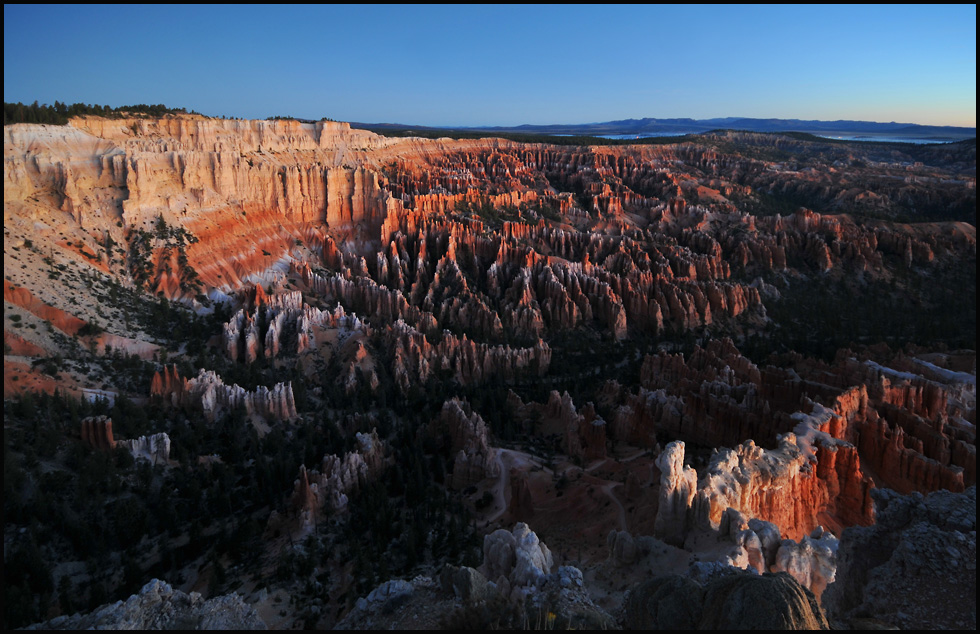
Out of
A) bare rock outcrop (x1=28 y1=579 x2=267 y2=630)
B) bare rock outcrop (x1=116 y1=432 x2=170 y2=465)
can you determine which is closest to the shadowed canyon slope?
bare rock outcrop (x1=116 y1=432 x2=170 y2=465)

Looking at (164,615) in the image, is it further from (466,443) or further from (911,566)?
(466,443)

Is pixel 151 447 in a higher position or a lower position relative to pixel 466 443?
higher

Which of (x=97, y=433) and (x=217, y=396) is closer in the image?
(x=97, y=433)

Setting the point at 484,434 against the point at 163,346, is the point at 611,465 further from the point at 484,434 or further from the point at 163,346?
the point at 163,346

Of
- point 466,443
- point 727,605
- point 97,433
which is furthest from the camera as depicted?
point 466,443

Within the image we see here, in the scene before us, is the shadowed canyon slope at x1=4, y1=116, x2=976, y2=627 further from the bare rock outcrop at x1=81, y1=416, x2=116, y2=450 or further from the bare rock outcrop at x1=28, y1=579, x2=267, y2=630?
the bare rock outcrop at x1=28, y1=579, x2=267, y2=630

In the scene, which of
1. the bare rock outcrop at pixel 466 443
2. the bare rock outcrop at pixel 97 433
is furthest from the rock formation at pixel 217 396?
the bare rock outcrop at pixel 466 443

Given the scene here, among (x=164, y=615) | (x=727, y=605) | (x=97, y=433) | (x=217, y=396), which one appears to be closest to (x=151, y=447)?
(x=97, y=433)

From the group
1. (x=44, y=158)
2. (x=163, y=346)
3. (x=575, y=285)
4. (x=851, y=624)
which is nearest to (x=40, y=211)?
(x=44, y=158)

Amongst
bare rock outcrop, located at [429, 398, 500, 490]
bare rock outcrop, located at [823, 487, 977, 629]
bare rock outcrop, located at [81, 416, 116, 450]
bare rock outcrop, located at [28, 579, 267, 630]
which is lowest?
bare rock outcrop, located at [429, 398, 500, 490]
